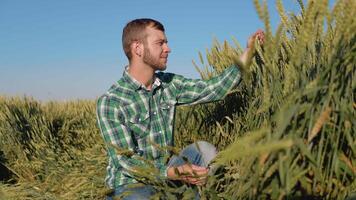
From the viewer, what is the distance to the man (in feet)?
8.36

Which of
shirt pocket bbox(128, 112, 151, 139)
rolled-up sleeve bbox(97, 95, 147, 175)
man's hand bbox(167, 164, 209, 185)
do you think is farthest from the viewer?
shirt pocket bbox(128, 112, 151, 139)

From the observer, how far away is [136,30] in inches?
117

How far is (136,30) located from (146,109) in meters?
0.51

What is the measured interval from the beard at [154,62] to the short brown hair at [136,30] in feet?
0.38

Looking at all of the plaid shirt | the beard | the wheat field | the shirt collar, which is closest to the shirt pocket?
the plaid shirt

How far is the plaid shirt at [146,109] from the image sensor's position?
254cm

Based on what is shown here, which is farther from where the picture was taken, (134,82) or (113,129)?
(134,82)

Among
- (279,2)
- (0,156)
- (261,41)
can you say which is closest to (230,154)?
(279,2)

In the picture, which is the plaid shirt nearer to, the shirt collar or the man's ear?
the shirt collar

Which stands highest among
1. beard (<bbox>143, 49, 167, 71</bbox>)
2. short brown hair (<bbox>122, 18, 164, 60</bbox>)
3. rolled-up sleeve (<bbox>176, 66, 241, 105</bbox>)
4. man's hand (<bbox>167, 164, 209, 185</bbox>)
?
short brown hair (<bbox>122, 18, 164, 60</bbox>)

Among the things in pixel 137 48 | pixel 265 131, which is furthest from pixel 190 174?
pixel 137 48

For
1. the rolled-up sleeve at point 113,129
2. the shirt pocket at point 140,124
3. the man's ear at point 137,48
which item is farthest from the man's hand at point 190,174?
the man's ear at point 137,48

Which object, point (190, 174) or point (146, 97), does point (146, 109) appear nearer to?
point (146, 97)

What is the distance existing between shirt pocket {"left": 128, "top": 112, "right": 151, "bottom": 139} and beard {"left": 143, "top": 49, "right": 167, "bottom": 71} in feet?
0.94
